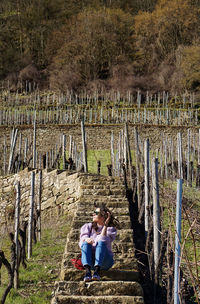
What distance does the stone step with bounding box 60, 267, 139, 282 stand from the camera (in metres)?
3.82

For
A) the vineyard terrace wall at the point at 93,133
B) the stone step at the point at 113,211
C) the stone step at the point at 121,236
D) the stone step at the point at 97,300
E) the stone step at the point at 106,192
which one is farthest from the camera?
the vineyard terrace wall at the point at 93,133

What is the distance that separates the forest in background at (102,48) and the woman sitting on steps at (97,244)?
3007 centimetres

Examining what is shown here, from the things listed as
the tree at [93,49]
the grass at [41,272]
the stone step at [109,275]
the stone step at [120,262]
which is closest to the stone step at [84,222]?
the grass at [41,272]

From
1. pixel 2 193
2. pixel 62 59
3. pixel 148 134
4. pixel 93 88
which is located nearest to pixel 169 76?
pixel 93 88

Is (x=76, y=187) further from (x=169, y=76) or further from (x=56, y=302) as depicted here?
(x=169, y=76)

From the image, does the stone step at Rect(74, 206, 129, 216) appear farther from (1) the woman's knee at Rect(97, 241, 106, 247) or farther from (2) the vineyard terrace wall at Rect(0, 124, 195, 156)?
(2) the vineyard terrace wall at Rect(0, 124, 195, 156)

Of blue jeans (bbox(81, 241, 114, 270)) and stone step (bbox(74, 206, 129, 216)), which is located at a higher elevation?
stone step (bbox(74, 206, 129, 216))

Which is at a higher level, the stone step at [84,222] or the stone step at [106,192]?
the stone step at [106,192]

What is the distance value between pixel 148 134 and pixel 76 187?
1456 cm

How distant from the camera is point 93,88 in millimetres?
34969

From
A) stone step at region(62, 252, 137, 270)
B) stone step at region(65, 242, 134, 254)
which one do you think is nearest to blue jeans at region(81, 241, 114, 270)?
stone step at region(62, 252, 137, 270)

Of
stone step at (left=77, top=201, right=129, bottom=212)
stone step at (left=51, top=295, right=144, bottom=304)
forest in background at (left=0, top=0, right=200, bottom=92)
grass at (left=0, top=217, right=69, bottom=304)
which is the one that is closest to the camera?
stone step at (left=51, top=295, right=144, bottom=304)

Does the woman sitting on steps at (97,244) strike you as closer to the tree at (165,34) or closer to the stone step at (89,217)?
the stone step at (89,217)

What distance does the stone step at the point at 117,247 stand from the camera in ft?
14.3
